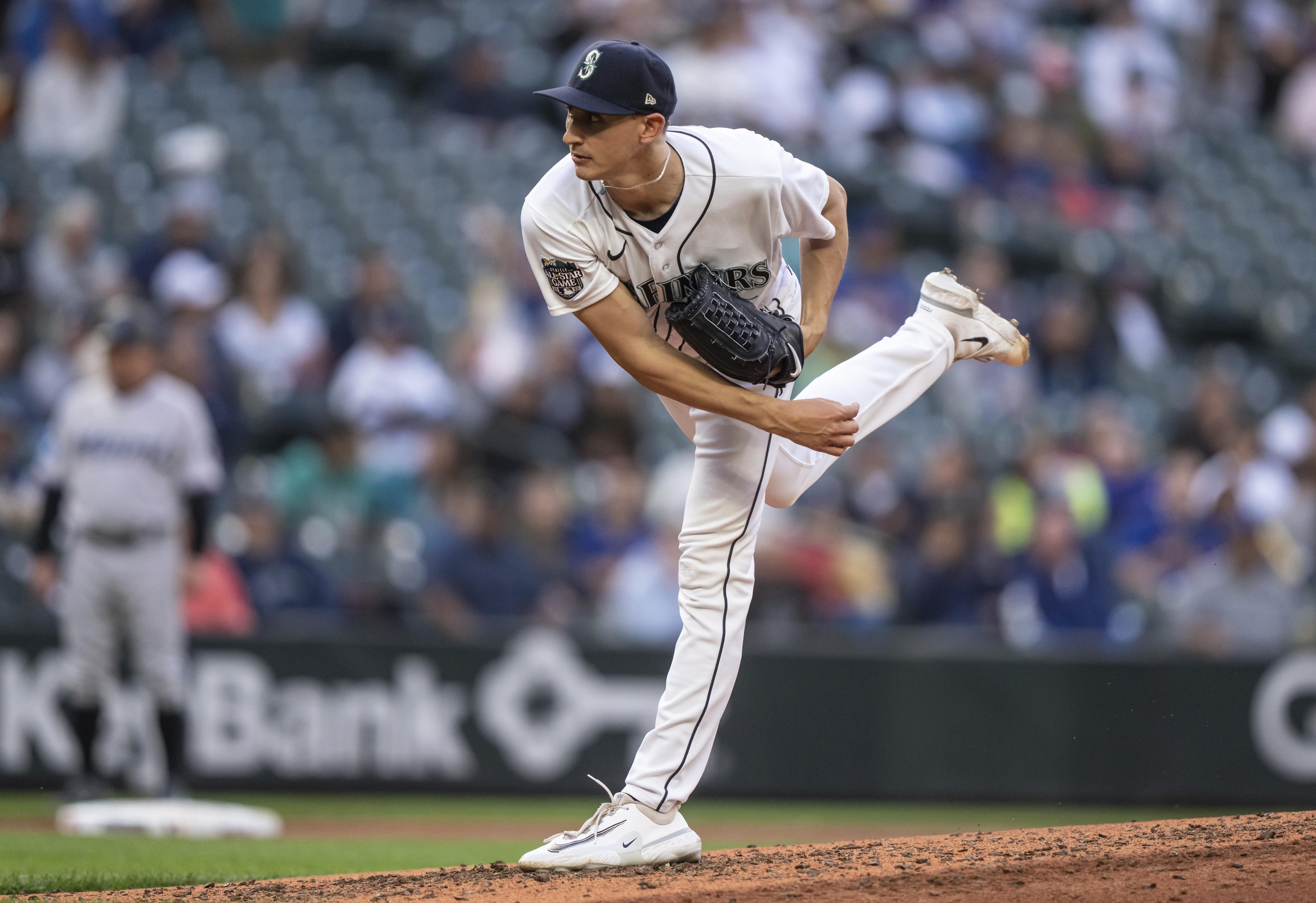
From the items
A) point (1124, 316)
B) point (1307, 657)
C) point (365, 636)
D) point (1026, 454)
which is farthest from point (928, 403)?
point (365, 636)

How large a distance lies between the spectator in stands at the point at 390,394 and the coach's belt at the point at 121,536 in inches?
72.1

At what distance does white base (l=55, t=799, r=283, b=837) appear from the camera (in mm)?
6547

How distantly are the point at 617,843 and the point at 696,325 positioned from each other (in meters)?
1.36

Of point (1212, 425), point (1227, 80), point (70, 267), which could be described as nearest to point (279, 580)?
point (70, 267)

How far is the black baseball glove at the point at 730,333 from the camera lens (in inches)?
157

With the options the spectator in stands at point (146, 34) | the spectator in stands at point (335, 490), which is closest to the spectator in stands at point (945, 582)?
the spectator in stands at point (335, 490)

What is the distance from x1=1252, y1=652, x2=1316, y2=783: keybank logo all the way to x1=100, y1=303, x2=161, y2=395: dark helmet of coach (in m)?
6.06

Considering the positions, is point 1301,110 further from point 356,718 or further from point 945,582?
point 356,718

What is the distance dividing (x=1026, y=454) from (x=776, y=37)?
455cm

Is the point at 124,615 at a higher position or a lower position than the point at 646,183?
lower

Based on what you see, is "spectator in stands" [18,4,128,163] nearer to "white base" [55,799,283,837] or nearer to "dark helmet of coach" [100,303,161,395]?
"dark helmet of coach" [100,303,161,395]

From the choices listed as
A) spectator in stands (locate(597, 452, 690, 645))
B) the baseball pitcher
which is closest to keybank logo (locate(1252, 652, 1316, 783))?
spectator in stands (locate(597, 452, 690, 645))

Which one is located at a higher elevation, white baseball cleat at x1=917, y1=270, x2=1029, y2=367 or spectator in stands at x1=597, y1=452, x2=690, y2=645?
white baseball cleat at x1=917, y1=270, x2=1029, y2=367

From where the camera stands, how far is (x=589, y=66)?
155 inches
